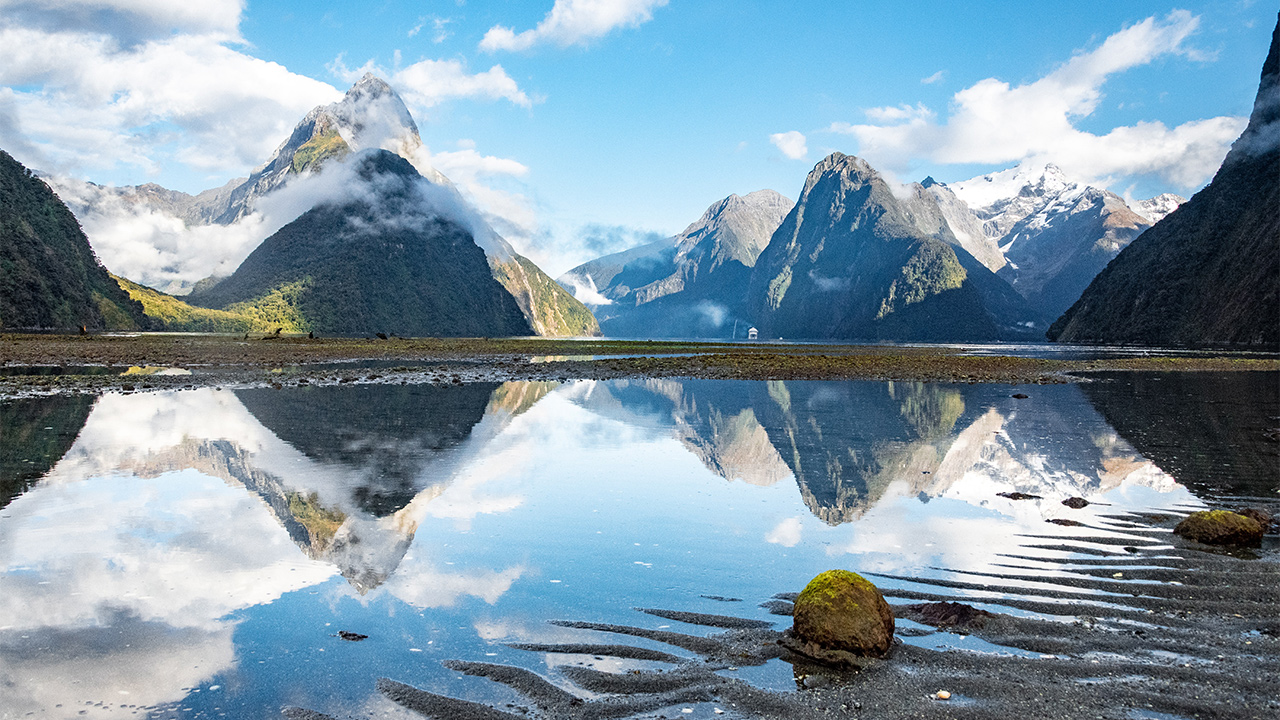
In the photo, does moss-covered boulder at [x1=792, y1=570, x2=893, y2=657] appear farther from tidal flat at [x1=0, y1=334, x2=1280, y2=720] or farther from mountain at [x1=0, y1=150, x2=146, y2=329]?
mountain at [x1=0, y1=150, x2=146, y2=329]

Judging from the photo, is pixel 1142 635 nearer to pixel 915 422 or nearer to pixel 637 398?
pixel 915 422

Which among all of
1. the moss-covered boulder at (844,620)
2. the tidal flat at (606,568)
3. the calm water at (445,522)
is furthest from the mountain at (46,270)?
the moss-covered boulder at (844,620)

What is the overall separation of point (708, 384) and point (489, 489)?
3589 centimetres

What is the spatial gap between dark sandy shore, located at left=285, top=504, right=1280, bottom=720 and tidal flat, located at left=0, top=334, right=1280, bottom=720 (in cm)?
4

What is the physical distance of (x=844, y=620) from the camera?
796cm

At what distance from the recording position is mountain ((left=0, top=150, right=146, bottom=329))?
138 metres

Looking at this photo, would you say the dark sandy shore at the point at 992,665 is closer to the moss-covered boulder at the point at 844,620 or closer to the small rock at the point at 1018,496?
the moss-covered boulder at the point at 844,620

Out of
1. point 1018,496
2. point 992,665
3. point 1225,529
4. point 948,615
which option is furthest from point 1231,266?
point 992,665

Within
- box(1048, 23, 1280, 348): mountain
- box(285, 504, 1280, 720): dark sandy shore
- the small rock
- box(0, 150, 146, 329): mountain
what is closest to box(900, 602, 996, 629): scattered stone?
box(285, 504, 1280, 720): dark sandy shore

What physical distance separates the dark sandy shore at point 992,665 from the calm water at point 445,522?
0.96ft

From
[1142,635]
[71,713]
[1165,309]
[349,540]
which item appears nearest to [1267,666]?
[1142,635]

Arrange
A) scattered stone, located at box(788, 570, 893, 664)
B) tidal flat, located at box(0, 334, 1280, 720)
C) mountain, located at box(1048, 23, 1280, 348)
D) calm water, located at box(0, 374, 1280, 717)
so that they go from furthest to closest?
mountain, located at box(1048, 23, 1280, 348) → scattered stone, located at box(788, 570, 893, 664) → calm water, located at box(0, 374, 1280, 717) → tidal flat, located at box(0, 334, 1280, 720)

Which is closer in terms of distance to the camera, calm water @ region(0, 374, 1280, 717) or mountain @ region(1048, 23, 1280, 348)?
calm water @ region(0, 374, 1280, 717)

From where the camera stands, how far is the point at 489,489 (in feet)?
54.3
